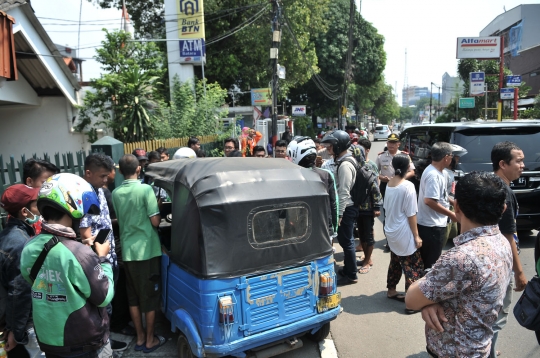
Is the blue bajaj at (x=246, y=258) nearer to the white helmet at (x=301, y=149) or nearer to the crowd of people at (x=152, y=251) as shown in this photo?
the crowd of people at (x=152, y=251)

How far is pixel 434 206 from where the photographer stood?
4.30 meters

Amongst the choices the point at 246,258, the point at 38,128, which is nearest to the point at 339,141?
the point at 246,258

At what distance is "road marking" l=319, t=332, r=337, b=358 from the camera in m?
3.79

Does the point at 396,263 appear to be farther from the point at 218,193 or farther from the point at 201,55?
the point at 201,55

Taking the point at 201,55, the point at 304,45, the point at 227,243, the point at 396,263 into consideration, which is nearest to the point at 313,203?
the point at 227,243

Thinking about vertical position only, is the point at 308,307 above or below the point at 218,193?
below

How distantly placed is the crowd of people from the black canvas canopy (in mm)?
596

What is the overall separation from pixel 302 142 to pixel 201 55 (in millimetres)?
12053

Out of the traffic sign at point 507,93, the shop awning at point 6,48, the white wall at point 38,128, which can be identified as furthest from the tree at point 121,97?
the traffic sign at point 507,93

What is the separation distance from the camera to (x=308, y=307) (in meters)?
3.46

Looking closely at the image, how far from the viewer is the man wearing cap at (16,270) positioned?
108 inches

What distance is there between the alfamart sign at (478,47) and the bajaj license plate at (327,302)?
1180 inches

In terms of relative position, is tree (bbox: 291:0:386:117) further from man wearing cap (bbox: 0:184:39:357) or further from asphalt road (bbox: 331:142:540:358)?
man wearing cap (bbox: 0:184:39:357)

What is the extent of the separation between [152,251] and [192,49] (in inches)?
545
